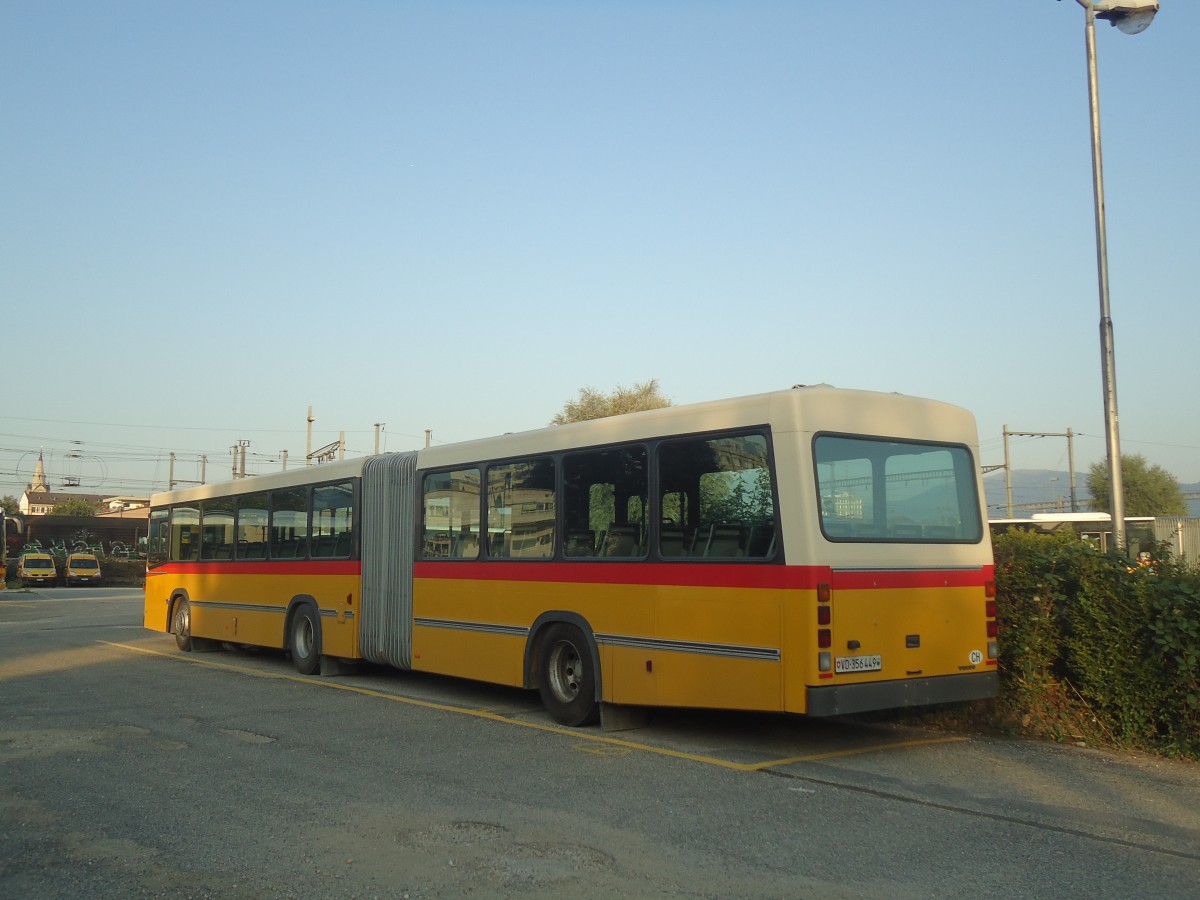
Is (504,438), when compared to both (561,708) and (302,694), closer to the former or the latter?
(561,708)

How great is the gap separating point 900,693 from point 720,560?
1.78 meters

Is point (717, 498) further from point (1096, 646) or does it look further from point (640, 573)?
point (1096, 646)

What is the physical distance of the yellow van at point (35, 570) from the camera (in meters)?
58.5

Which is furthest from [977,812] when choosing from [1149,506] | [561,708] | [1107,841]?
[1149,506]

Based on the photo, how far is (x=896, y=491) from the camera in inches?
363

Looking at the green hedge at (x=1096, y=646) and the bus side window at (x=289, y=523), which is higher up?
the bus side window at (x=289, y=523)

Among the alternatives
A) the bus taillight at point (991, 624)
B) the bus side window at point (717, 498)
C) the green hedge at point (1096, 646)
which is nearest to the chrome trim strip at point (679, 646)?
the bus side window at point (717, 498)

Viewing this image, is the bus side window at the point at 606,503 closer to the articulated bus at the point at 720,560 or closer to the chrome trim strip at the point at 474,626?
the articulated bus at the point at 720,560

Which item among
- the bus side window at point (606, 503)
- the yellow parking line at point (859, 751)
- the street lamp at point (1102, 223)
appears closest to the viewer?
the yellow parking line at point (859, 751)

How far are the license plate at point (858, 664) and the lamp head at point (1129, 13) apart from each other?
858cm

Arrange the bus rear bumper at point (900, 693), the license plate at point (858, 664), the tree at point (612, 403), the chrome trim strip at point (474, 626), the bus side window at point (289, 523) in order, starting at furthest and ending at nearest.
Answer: the tree at point (612, 403) < the bus side window at point (289, 523) < the chrome trim strip at point (474, 626) < the license plate at point (858, 664) < the bus rear bumper at point (900, 693)

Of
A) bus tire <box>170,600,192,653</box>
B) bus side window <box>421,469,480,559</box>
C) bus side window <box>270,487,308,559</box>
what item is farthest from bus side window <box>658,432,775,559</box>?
bus tire <box>170,600,192,653</box>

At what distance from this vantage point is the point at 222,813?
6.93 m

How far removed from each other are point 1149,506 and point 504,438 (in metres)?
70.0
